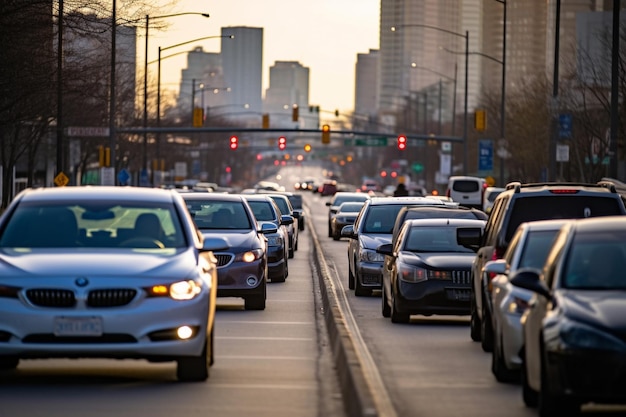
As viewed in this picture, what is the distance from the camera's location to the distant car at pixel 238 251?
24.0 metres

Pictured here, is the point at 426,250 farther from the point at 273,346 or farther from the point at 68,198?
the point at 68,198

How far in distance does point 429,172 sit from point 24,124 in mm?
98007

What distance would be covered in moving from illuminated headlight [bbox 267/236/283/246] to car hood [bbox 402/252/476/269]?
896 centimetres

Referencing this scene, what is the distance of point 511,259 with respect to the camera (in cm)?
1548

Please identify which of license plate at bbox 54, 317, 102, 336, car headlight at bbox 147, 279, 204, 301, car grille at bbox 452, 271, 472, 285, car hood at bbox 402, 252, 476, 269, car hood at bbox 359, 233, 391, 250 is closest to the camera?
license plate at bbox 54, 317, 102, 336

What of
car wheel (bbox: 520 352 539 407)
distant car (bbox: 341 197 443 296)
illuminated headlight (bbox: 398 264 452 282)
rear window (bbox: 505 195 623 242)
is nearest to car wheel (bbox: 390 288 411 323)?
illuminated headlight (bbox: 398 264 452 282)

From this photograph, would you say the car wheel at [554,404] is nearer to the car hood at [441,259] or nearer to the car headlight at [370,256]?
the car hood at [441,259]

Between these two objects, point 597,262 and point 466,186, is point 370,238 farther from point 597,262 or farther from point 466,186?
point 466,186

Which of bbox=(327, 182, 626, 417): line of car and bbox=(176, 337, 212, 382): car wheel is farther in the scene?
bbox=(176, 337, 212, 382): car wheel

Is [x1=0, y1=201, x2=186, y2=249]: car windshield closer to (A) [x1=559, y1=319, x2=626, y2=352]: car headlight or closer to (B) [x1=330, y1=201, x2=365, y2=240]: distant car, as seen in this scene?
(A) [x1=559, y1=319, x2=626, y2=352]: car headlight

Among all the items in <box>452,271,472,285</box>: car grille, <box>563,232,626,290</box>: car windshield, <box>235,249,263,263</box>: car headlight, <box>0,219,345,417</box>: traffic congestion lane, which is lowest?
<box>0,219,345,417</box>: traffic congestion lane

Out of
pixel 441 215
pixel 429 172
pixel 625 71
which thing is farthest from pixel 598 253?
pixel 429 172

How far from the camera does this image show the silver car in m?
14.0

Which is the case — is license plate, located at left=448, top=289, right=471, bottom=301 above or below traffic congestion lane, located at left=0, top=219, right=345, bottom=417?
above
